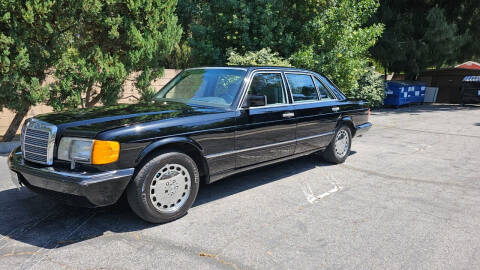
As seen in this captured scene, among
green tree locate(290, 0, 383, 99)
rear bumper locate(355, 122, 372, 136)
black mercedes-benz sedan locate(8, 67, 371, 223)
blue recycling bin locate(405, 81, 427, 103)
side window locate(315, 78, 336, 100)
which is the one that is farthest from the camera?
blue recycling bin locate(405, 81, 427, 103)

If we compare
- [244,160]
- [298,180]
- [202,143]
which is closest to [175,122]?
[202,143]

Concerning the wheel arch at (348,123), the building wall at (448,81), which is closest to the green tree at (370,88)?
the building wall at (448,81)

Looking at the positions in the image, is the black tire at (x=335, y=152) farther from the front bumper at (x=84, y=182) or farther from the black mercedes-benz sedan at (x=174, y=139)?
the front bumper at (x=84, y=182)

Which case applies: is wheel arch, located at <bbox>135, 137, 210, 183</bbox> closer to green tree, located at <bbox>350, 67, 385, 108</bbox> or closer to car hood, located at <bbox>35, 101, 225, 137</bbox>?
car hood, located at <bbox>35, 101, 225, 137</bbox>

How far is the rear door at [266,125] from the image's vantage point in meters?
4.27

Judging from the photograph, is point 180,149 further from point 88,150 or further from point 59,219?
point 59,219

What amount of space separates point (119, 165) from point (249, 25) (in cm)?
825

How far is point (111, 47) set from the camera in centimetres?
799

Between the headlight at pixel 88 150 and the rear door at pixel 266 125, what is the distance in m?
1.48

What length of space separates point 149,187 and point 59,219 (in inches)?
42.1

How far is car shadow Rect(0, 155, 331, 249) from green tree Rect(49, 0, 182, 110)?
3.26 m

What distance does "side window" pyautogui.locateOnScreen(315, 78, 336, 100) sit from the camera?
5.64 meters

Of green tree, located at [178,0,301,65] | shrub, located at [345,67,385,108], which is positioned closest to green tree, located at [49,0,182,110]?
green tree, located at [178,0,301,65]

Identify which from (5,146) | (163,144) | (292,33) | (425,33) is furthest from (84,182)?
(425,33)
